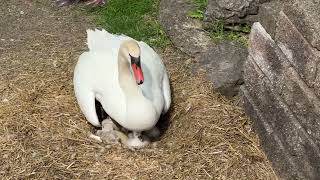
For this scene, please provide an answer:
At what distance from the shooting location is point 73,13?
642 cm

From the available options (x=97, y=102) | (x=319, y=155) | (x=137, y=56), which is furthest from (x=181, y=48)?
(x=319, y=155)

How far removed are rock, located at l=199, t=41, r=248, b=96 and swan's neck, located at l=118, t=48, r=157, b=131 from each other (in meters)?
1.01

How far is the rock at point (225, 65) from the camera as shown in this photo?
4.98 meters

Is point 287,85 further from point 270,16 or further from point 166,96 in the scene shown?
point 166,96

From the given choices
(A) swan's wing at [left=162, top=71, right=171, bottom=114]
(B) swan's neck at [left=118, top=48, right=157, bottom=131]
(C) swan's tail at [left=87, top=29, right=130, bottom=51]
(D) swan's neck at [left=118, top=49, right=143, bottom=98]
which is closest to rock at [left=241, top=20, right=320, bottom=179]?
(A) swan's wing at [left=162, top=71, right=171, bottom=114]

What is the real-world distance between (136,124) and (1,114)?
51.2 inches

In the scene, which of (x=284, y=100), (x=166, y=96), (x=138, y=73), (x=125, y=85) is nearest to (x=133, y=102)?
(x=125, y=85)

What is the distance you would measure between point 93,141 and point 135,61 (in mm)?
895

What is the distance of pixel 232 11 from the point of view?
562 centimetres

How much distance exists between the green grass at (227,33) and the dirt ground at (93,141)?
425 millimetres

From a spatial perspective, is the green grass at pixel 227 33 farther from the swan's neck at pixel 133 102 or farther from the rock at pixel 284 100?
the swan's neck at pixel 133 102

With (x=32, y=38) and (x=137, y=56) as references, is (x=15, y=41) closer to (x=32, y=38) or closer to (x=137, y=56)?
(x=32, y=38)

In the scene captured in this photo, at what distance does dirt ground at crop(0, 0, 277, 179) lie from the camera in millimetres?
4328

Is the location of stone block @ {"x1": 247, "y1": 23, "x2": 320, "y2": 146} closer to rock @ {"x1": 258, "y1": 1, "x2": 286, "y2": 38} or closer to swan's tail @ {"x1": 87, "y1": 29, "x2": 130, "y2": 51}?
rock @ {"x1": 258, "y1": 1, "x2": 286, "y2": 38}
